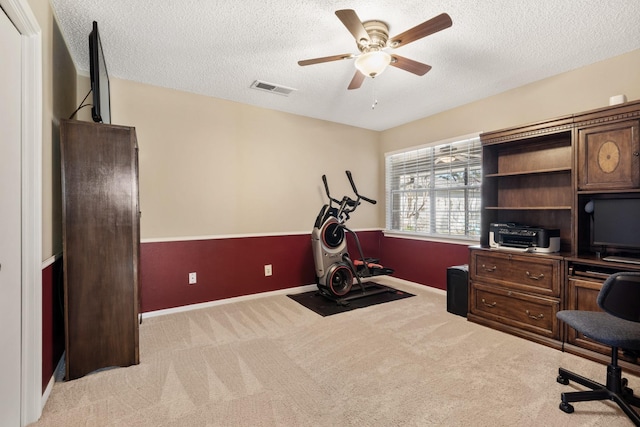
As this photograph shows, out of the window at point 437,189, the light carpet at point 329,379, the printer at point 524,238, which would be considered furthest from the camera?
the window at point 437,189

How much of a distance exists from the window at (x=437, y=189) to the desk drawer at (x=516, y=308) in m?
0.94

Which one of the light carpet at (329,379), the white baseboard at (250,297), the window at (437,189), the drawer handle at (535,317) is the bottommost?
the light carpet at (329,379)

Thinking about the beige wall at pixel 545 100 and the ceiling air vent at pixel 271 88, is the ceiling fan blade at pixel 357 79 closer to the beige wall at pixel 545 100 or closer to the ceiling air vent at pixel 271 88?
the ceiling air vent at pixel 271 88

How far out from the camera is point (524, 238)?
9.61 feet

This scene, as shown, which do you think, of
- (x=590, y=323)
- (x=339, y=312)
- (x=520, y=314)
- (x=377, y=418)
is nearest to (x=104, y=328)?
(x=377, y=418)

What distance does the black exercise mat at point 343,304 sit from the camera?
11.6ft

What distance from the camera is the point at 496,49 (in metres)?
2.59

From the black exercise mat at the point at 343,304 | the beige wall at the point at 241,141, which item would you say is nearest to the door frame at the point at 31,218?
the beige wall at the point at 241,141

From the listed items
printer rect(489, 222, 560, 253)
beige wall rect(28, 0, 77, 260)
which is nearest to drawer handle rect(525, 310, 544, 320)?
printer rect(489, 222, 560, 253)

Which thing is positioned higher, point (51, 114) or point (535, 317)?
point (51, 114)

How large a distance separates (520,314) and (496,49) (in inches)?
91.4

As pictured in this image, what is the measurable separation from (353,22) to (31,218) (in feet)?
7.02

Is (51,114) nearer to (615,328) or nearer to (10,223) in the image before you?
(10,223)

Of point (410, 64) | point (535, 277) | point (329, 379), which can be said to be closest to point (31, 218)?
point (329, 379)
